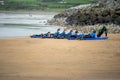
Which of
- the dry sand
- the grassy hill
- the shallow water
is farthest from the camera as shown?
the grassy hill

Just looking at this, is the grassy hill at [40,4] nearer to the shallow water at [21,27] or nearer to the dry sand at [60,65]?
the shallow water at [21,27]

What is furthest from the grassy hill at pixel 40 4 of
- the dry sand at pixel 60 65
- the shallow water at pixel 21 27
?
the dry sand at pixel 60 65

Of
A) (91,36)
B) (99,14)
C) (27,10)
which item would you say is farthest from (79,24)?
(27,10)

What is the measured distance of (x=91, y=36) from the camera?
1934cm

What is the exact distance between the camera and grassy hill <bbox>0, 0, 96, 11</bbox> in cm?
4755

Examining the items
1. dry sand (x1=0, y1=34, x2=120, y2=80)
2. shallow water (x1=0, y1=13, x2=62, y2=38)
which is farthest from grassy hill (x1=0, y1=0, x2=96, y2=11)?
dry sand (x1=0, y1=34, x2=120, y2=80)

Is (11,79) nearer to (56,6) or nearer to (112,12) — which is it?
(112,12)

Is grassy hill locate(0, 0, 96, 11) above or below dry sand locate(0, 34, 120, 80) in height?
above

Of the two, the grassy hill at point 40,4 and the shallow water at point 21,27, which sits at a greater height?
the grassy hill at point 40,4

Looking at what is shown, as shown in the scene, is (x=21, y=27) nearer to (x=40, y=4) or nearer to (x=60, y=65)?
(x=40, y=4)

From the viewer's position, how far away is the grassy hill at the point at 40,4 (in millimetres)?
47547

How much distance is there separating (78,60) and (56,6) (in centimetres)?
3685

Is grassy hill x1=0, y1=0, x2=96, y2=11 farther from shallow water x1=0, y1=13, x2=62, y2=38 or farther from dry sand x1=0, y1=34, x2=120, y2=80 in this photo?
dry sand x1=0, y1=34, x2=120, y2=80

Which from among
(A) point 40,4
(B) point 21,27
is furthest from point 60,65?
(A) point 40,4
